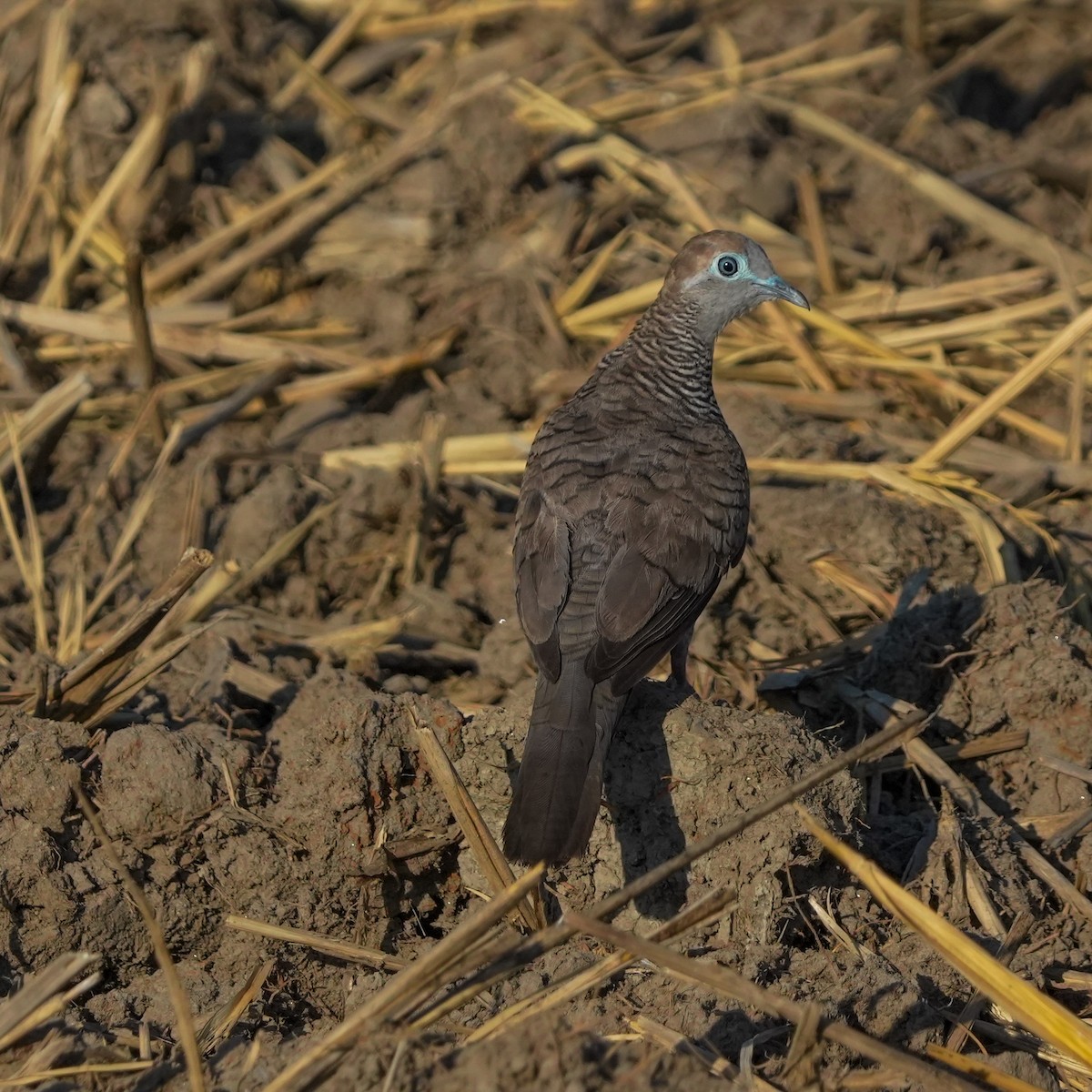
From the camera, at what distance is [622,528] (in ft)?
15.0

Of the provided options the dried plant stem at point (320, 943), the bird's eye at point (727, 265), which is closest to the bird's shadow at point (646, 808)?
the dried plant stem at point (320, 943)

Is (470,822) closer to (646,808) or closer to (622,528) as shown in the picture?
(646,808)

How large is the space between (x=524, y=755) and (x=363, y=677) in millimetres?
1354

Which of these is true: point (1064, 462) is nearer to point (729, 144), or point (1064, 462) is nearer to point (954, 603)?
point (954, 603)

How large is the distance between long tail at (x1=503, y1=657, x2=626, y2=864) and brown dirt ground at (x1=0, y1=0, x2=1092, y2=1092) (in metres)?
0.25

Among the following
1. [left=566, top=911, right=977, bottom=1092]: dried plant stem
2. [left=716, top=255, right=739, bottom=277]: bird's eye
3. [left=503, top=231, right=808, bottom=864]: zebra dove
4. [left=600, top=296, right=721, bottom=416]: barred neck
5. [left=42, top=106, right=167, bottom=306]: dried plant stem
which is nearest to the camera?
[left=566, top=911, right=977, bottom=1092]: dried plant stem

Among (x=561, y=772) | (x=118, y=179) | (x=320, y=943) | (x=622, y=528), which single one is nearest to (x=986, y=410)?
(x=622, y=528)

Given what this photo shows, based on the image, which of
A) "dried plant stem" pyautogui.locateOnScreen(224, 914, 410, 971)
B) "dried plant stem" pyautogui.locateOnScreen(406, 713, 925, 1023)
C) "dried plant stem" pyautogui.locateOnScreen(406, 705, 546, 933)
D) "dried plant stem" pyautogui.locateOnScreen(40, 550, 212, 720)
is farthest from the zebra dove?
"dried plant stem" pyautogui.locateOnScreen(40, 550, 212, 720)

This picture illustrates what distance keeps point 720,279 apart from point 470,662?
158 centimetres

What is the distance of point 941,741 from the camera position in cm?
500

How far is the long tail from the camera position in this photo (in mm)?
3814

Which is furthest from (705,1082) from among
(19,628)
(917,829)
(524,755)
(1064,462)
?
(1064,462)

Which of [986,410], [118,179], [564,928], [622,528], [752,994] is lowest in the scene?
[986,410]

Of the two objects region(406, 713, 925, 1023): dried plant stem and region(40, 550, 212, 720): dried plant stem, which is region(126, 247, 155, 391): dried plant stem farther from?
region(406, 713, 925, 1023): dried plant stem
